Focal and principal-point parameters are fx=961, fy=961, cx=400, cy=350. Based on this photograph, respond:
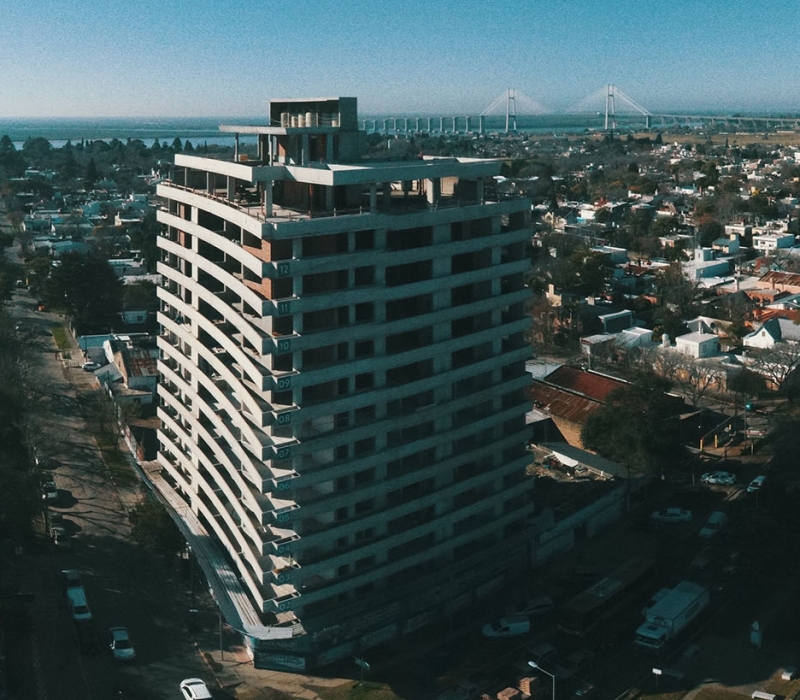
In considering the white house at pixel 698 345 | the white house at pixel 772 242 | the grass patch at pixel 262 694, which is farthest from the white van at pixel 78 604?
the white house at pixel 772 242

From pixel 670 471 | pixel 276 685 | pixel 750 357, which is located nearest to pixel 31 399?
pixel 276 685

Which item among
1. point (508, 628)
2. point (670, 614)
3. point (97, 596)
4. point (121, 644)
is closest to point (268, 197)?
point (121, 644)

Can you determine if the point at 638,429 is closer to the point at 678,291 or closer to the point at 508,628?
the point at 508,628

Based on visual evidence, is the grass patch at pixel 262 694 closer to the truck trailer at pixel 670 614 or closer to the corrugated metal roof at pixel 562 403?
the truck trailer at pixel 670 614

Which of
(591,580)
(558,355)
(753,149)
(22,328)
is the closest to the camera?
(591,580)

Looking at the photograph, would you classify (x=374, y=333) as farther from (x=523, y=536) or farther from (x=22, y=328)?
(x=22, y=328)

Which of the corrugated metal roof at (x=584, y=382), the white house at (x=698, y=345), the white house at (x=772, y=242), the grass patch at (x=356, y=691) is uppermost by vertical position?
the white house at (x=772, y=242)

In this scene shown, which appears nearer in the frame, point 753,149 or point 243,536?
point 243,536
